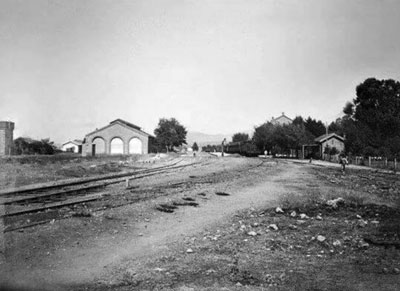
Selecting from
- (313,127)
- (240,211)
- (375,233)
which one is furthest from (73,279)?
(313,127)

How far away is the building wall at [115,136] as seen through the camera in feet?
163

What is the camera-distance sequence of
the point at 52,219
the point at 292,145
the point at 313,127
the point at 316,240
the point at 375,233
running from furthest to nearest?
1. the point at 313,127
2. the point at 292,145
3. the point at 52,219
4. the point at 375,233
5. the point at 316,240

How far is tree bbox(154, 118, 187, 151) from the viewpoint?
7674 cm

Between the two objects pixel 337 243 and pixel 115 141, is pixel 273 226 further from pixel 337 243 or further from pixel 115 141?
pixel 115 141

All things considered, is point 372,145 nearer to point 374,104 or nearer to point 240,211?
point 374,104

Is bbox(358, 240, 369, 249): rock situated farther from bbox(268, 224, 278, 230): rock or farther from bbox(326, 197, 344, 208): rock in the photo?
bbox(326, 197, 344, 208): rock

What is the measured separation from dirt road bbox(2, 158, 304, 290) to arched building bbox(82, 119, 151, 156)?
138ft

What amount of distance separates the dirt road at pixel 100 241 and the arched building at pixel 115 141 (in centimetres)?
4211

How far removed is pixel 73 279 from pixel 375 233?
614cm

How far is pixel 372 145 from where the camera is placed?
36281mm

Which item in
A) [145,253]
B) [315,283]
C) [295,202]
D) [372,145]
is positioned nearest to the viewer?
[315,283]

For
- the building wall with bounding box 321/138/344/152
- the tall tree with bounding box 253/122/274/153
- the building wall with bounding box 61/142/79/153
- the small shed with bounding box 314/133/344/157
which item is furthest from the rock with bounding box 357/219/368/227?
the building wall with bounding box 61/142/79/153

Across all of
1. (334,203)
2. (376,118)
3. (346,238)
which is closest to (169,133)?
(376,118)

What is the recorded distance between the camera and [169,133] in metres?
76.8
